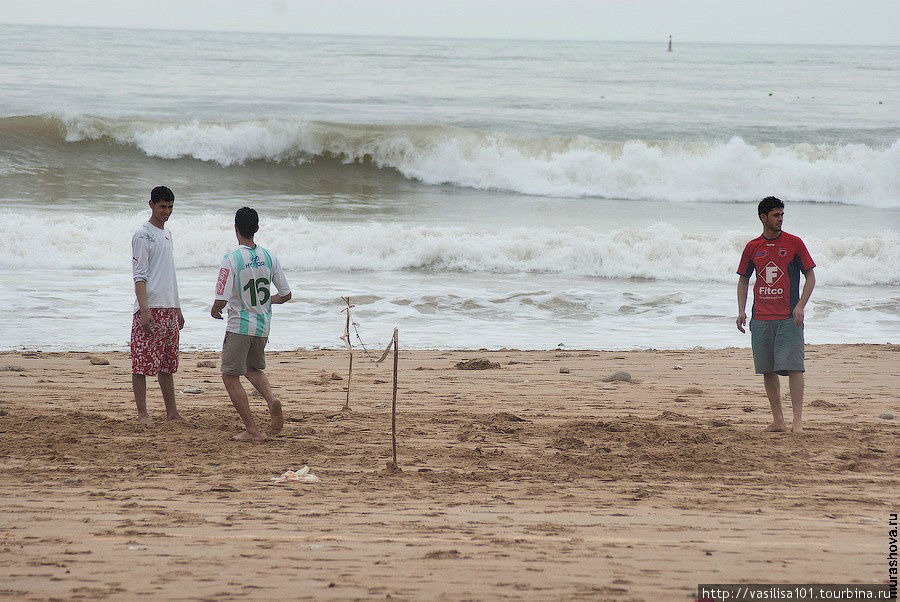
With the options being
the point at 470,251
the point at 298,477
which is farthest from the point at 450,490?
the point at 470,251

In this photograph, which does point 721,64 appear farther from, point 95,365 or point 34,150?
point 95,365

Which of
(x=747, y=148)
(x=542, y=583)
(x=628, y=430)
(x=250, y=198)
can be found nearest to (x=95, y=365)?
(x=628, y=430)

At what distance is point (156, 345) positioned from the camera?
5879mm

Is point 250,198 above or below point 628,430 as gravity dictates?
above

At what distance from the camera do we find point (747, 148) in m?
24.1

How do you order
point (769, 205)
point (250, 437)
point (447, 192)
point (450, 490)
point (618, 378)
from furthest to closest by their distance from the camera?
point (447, 192)
point (618, 378)
point (769, 205)
point (250, 437)
point (450, 490)

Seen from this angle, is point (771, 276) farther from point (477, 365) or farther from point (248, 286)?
point (248, 286)

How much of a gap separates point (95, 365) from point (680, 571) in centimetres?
599

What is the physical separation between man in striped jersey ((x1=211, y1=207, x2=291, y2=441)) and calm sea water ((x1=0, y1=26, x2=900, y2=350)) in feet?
11.7

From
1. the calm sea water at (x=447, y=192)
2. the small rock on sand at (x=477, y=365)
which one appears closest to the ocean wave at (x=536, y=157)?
the calm sea water at (x=447, y=192)

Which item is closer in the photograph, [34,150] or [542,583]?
[542,583]

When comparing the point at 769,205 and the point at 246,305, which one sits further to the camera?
the point at 769,205

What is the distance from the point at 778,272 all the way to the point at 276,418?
3.37 m

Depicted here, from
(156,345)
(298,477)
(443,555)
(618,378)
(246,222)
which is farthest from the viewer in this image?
(618,378)
